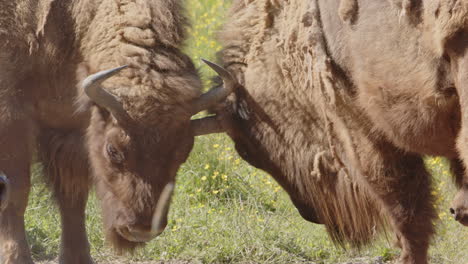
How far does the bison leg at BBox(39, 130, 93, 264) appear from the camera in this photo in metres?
6.25

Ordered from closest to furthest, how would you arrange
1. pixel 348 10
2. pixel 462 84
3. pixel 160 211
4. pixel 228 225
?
pixel 462 84 < pixel 348 10 < pixel 160 211 < pixel 228 225

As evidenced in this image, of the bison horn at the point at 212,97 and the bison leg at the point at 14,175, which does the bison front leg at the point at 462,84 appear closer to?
the bison horn at the point at 212,97

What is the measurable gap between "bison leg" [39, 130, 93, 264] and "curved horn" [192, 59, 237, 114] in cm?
94

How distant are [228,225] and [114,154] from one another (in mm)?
1595

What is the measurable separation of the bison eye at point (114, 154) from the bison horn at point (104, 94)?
0.21 m

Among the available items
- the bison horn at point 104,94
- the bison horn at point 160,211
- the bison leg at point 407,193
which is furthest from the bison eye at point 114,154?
the bison leg at point 407,193

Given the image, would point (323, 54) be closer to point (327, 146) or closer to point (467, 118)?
point (327, 146)

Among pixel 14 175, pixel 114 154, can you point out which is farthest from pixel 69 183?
pixel 114 154

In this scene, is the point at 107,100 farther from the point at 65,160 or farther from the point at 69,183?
the point at 69,183

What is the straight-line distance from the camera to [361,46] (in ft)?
16.5

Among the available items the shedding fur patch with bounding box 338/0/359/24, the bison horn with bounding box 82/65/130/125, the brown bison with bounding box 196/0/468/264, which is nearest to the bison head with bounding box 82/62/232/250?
the bison horn with bounding box 82/65/130/125

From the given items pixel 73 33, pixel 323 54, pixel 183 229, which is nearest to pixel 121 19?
pixel 73 33

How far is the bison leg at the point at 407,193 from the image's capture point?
5520 mm

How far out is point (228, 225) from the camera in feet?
22.7
